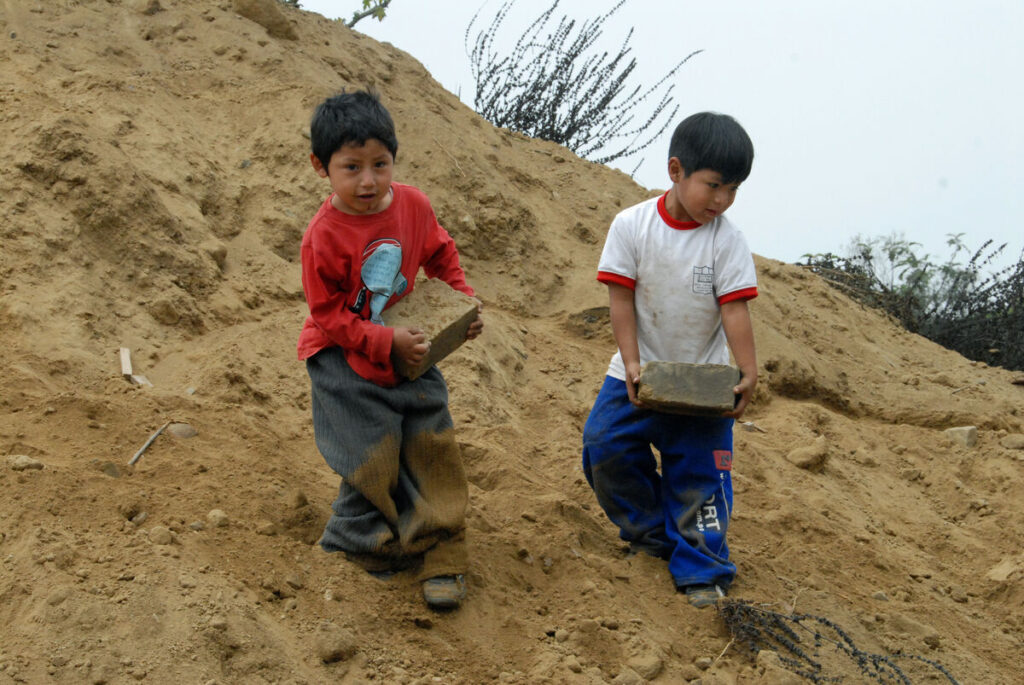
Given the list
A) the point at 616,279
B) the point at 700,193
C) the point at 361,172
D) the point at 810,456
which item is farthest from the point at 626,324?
the point at 810,456

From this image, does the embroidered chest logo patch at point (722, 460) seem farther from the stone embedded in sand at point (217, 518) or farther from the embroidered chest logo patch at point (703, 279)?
the stone embedded in sand at point (217, 518)

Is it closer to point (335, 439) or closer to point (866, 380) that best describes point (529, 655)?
point (335, 439)

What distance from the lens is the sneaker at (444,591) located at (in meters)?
3.03

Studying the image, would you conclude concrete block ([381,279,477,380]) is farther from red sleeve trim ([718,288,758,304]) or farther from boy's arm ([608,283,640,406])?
red sleeve trim ([718,288,758,304])

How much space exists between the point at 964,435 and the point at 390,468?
3.57 metres

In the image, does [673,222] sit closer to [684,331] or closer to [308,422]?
[684,331]

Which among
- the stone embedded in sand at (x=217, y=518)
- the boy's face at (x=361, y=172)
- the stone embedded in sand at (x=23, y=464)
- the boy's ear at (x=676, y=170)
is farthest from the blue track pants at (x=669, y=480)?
the stone embedded in sand at (x=23, y=464)

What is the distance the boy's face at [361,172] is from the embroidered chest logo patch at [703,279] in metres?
1.05

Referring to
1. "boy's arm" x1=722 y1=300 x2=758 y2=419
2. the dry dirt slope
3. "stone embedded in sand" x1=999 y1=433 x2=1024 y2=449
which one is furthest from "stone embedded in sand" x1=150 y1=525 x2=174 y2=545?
"stone embedded in sand" x1=999 y1=433 x2=1024 y2=449

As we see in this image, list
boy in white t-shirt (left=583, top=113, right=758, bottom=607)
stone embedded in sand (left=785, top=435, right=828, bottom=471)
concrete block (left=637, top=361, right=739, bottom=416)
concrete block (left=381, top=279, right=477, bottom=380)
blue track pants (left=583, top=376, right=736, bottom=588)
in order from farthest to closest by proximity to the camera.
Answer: stone embedded in sand (left=785, top=435, right=828, bottom=471), blue track pants (left=583, top=376, right=736, bottom=588), boy in white t-shirt (left=583, top=113, right=758, bottom=607), concrete block (left=637, top=361, right=739, bottom=416), concrete block (left=381, top=279, right=477, bottom=380)

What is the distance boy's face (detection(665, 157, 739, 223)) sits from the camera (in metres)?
3.33

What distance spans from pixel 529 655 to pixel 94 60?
3.99 m

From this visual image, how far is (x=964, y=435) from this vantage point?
216 inches

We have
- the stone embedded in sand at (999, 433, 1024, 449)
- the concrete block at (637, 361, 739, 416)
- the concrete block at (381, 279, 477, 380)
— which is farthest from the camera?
the stone embedded in sand at (999, 433, 1024, 449)
